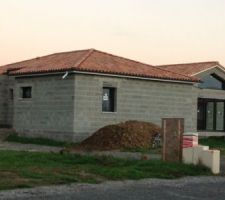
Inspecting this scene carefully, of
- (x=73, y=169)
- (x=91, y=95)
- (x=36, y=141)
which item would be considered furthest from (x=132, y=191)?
(x=36, y=141)

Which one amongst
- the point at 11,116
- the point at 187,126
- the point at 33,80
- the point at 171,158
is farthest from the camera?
the point at 11,116

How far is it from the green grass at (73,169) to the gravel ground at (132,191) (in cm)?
68

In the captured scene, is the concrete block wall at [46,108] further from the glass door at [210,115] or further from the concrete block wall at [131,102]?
the glass door at [210,115]

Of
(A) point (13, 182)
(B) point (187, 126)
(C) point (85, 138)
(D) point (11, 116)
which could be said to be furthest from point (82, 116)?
(A) point (13, 182)

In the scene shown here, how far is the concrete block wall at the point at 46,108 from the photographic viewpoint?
100 ft

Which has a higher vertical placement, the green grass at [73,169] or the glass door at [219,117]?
the glass door at [219,117]

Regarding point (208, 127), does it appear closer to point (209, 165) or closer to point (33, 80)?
point (33, 80)

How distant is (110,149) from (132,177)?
11.6 m

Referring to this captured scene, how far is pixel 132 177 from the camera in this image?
16.5 meters

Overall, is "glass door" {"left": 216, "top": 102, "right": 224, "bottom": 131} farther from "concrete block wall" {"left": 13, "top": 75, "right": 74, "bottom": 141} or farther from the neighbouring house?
"concrete block wall" {"left": 13, "top": 75, "right": 74, "bottom": 141}

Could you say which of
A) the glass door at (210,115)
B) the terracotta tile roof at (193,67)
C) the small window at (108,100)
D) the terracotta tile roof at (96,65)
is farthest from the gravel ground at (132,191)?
the glass door at (210,115)

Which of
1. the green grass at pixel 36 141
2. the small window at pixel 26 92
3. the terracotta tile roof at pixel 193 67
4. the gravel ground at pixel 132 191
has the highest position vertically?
the terracotta tile roof at pixel 193 67

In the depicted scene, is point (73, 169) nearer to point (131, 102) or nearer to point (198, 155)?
point (198, 155)

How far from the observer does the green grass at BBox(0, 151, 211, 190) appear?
1517cm
